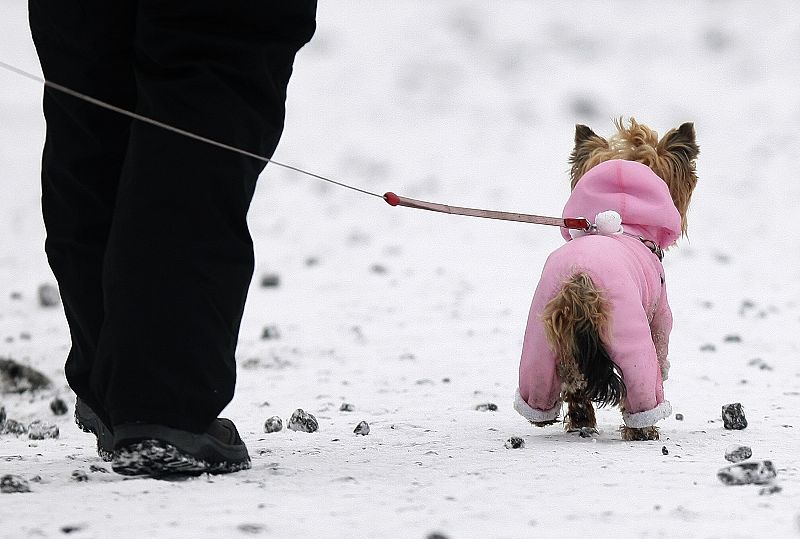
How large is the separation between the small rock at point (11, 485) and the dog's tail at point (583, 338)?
162 cm

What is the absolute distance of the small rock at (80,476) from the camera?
255 centimetres

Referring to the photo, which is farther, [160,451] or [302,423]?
[302,423]

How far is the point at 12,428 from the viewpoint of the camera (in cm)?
378

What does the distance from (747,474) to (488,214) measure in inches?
42.7

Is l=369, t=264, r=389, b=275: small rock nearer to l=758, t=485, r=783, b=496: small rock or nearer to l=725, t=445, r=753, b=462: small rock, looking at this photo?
l=725, t=445, r=753, b=462: small rock

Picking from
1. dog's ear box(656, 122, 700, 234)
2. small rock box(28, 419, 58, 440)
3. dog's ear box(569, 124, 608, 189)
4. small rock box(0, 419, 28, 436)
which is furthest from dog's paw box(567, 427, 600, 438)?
small rock box(0, 419, 28, 436)

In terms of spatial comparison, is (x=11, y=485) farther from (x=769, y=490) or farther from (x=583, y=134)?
(x=583, y=134)

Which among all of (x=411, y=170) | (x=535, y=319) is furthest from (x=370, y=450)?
(x=411, y=170)

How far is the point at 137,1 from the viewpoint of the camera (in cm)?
267

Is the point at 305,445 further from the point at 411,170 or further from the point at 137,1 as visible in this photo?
the point at 411,170

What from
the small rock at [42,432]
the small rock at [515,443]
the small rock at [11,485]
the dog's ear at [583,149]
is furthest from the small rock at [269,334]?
the small rock at [11,485]

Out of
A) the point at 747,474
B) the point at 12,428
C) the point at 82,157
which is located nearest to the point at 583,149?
the point at 747,474

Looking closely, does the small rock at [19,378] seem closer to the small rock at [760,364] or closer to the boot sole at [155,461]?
the boot sole at [155,461]

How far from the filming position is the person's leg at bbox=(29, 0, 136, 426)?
2764mm
